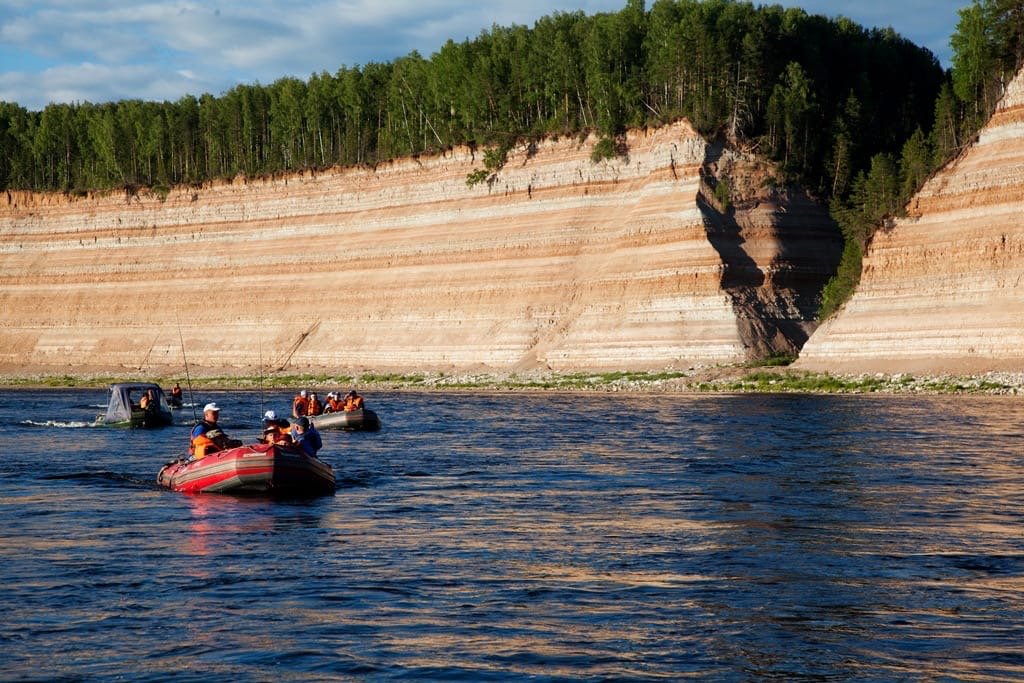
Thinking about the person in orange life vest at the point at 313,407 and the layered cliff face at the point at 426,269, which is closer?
the person in orange life vest at the point at 313,407

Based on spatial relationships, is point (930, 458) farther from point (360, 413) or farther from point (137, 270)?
point (137, 270)

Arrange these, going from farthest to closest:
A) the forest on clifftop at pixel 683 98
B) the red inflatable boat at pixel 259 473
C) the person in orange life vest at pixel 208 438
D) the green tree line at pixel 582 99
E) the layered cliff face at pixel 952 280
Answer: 1. the green tree line at pixel 582 99
2. the forest on clifftop at pixel 683 98
3. the layered cliff face at pixel 952 280
4. the person in orange life vest at pixel 208 438
5. the red inflatable boat at pixel 259 473

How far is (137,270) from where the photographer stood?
315ft

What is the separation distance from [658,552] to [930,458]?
13.2 metres

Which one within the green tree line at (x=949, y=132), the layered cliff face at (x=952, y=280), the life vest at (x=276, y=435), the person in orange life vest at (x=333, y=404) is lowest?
the person in orange life vest at (x=333, y=404)

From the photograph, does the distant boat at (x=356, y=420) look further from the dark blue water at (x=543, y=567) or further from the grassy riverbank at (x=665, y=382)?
the grassy riverbank at (x=665, y=382)

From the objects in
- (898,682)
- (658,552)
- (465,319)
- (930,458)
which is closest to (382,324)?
(465,319)

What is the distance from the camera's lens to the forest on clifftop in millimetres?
65812

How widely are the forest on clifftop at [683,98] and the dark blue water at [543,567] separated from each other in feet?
123

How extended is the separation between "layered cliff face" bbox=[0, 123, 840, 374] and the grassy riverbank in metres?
2.01

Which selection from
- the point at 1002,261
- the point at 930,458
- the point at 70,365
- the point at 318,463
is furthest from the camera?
the point at 70,365

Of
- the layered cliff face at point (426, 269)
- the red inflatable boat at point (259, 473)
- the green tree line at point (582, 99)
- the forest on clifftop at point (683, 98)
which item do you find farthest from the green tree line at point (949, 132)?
the red inflatable boat at point (259, 473)

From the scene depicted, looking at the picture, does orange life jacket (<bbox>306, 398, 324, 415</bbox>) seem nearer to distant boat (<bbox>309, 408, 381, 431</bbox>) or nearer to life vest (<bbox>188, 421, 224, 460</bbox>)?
distant boat (<bbox>309, 408, 381, 431</bbox>)

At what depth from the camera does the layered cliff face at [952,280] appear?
53.3m
